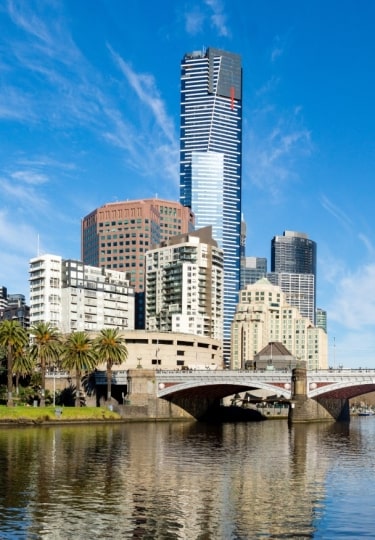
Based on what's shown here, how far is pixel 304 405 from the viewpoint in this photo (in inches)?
6594

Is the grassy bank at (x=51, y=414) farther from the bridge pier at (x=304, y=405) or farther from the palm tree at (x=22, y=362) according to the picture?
the bridge pier at (x=304, y=405)

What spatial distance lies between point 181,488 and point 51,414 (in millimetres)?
79550

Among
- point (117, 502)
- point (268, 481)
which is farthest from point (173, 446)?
point (117, 502)

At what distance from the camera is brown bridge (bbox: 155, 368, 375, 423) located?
16302 cm

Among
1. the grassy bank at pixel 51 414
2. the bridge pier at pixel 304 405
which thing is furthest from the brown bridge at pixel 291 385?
the grassy bank at pixel 51 414

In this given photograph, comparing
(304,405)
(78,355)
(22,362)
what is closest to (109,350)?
(78,355)

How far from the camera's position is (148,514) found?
185ft

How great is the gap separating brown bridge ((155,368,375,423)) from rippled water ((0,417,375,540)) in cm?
4262

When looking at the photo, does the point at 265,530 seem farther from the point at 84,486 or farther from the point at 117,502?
the point at 84,486

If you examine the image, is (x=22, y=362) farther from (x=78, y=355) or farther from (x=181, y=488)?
(x=181, y=488)

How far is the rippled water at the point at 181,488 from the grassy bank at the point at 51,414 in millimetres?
16442

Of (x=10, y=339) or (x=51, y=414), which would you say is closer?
(x=51, y=414)

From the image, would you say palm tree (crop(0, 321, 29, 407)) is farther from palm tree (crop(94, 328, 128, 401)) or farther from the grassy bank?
palm tree (crop(94, 328, 128, 401))

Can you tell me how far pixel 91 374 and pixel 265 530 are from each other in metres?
138
